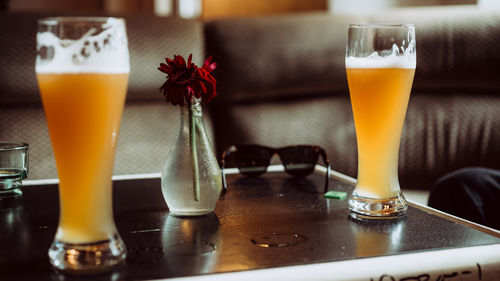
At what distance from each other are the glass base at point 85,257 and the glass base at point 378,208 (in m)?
0.36

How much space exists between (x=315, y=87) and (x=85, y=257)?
152 cm

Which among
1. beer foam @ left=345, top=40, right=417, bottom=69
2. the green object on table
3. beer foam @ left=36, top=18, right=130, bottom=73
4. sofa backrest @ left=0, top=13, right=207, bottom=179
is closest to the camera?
beer foam @ left=36, top=18, right=130, bottom=73

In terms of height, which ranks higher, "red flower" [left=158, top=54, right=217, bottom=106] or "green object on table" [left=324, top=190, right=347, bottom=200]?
"red flower" [left=158, top=54, right=217, bottom=106]

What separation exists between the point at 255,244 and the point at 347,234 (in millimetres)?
120

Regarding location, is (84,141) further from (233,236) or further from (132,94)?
(132,94)

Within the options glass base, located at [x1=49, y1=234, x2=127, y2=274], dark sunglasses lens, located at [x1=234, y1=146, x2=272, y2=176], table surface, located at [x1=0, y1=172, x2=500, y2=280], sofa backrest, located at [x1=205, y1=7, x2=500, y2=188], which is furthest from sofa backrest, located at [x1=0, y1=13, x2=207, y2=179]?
glass base, located at [x1=49, y1=234, x2=127, y2=274]

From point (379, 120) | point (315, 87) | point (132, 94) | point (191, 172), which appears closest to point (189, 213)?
point (191, 172)

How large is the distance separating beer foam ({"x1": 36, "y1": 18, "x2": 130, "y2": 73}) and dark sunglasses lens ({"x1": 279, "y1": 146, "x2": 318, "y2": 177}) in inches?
24.8

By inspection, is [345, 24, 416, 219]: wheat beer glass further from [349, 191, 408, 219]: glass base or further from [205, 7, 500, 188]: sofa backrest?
[205, 7, 500, 188]: sofa backrest

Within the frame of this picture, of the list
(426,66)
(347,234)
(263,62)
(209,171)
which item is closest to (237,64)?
(263,62)

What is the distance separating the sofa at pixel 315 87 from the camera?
1.90 m

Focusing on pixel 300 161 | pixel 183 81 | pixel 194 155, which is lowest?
pixel 300 161

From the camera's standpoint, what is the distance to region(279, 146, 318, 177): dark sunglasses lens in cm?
113

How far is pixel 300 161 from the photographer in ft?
3.70
